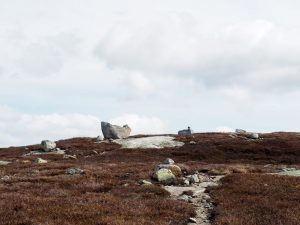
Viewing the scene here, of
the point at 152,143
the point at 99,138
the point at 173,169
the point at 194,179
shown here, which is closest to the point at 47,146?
the point at 99,138

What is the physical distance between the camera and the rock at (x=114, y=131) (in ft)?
252

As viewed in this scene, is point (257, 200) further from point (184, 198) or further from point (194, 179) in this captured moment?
point (194, 179)

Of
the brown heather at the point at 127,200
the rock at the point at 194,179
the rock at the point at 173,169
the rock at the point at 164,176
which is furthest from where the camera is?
the rock at the point at 173,169

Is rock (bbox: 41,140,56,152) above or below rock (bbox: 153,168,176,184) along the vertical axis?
above

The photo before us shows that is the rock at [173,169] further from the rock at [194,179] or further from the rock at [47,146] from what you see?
the rock at [47,146]

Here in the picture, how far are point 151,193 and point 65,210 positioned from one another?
258 inches

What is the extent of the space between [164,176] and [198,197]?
5.80m

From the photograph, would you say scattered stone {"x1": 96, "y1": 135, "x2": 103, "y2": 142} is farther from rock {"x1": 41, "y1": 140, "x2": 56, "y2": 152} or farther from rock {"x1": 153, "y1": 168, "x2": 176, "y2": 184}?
rock {"x1": 153, "y1": 168, "x2": 176, "y2": 184}

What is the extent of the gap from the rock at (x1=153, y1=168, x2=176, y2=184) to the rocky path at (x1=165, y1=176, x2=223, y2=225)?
1.57m

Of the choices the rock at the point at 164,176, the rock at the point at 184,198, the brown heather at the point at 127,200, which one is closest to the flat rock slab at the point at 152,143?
the brown heather at the point at 127,200

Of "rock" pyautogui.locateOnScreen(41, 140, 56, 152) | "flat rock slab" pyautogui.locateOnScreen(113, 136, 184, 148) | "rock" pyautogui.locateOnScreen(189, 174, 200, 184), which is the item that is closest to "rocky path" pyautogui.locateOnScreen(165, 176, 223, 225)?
"rock" pyautogui.locateOnScreen(189, 174, 200, 184)

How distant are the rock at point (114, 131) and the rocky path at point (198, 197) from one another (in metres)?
46.3

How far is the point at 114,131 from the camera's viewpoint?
252ft

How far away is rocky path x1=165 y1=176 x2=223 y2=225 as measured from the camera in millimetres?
19320
